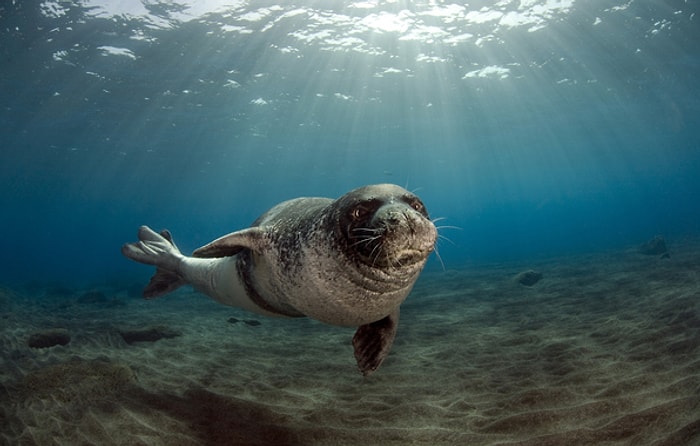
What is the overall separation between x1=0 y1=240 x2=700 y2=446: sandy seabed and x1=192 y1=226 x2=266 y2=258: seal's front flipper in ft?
5.81

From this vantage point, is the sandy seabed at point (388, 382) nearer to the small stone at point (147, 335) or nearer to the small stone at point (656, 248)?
the small stone at point (147, 335)

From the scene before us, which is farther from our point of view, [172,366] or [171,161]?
[171,161]

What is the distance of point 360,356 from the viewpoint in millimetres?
3617

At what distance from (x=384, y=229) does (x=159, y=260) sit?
4842mm

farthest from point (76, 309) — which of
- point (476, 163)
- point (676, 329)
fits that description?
point (476, 163)

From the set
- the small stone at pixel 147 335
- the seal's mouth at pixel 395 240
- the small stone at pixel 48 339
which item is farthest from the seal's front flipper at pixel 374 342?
the small stone at pixel 48 339

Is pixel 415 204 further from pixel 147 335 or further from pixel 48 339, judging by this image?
pixel 48 339

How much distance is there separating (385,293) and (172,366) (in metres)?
4.75

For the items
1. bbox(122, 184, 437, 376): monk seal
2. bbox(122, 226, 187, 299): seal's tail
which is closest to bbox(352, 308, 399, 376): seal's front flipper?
bbox(122, 184, 437, 376): monk seal

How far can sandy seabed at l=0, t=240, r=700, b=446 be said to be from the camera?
3578 mm

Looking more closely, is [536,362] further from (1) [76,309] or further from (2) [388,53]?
(2) [388,53]

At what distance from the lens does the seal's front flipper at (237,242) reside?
3.63 meters

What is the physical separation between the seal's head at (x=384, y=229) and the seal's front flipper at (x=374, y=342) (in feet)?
3.86

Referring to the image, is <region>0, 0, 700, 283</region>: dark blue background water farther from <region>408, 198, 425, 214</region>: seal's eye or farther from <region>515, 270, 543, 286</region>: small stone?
<region>515, 270, 543, 286</region>: small stone
